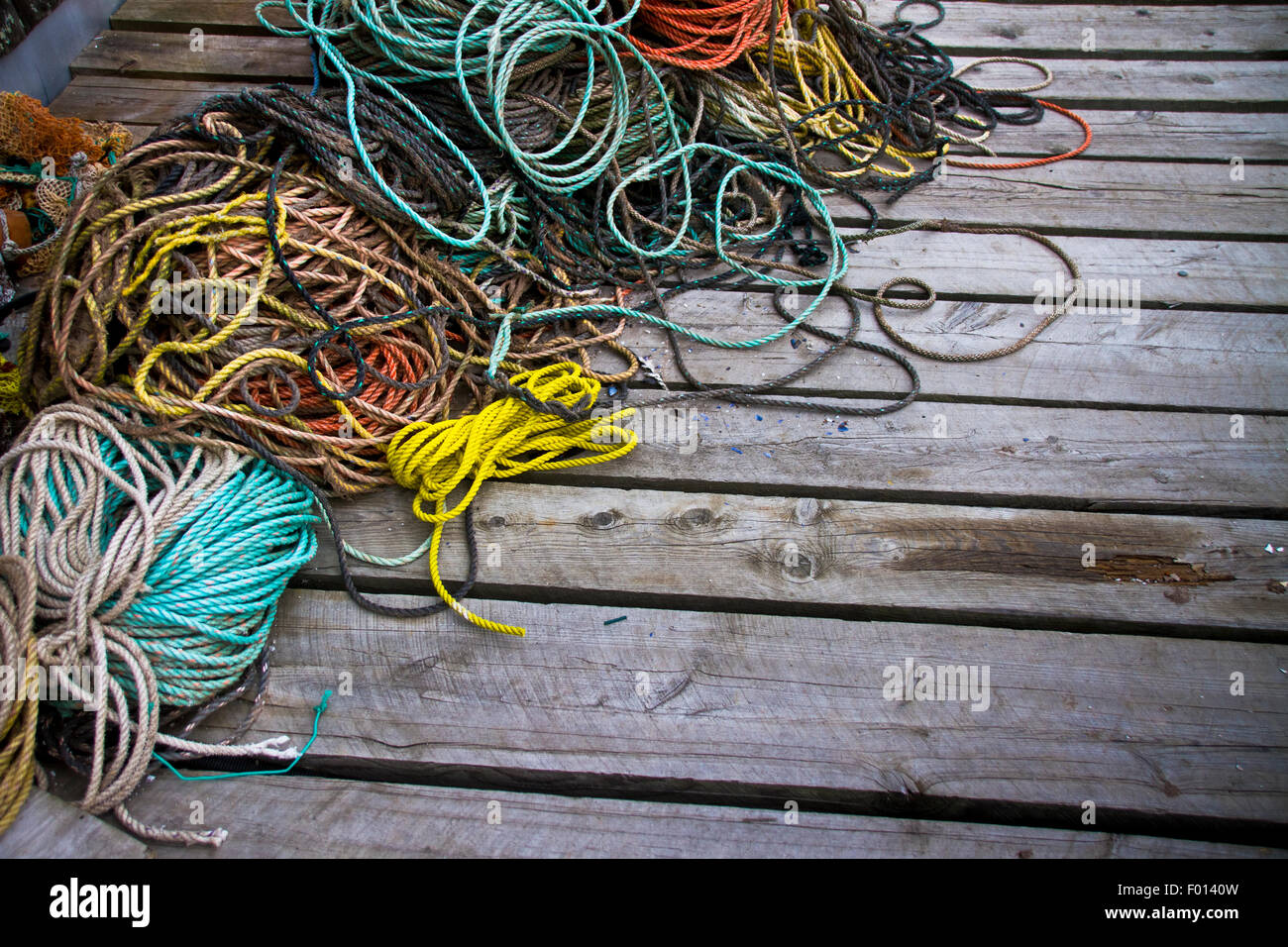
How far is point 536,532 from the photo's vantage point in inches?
57.8

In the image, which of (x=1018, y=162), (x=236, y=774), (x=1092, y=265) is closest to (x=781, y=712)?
(x=236, y=774)

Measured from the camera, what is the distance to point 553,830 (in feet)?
3.72

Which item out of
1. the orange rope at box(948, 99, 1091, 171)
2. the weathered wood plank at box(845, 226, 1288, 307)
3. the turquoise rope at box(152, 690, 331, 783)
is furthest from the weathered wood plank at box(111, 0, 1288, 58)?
the turquoise rope at box(152, 690, 331, 783)

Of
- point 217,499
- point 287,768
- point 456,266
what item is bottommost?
point 287,768

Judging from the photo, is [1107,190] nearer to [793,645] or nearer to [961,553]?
[961,553]

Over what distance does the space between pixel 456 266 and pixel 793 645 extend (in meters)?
1.07

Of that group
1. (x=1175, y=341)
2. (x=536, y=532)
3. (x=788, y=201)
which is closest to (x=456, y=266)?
(x=536, y=532)

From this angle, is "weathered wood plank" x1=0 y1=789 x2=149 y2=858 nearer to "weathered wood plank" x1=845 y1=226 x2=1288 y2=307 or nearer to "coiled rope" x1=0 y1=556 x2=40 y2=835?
"coiled rope" x1=0 y1=556 x2=40 y2=835

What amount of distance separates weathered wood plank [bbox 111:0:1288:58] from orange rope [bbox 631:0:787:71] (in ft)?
3.03

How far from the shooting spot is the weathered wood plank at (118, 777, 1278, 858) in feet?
3.64

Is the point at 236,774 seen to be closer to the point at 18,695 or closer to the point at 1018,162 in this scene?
the point at 18,695

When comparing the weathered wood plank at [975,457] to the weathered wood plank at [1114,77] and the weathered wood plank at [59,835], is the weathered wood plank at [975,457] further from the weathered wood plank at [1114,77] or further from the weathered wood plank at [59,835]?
the weathered wood plank at [1114,77]

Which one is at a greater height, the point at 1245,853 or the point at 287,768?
the point at 287,768
